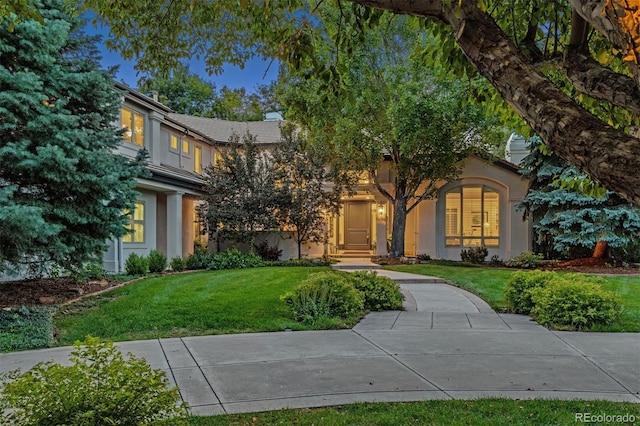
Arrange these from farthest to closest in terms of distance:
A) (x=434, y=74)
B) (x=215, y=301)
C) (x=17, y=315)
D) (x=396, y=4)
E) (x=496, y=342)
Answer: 1. (x=434, y=74)
2. (x=215, y=301)
3. (x=17, y=315)
4. (x=496, y=342)
5. (x=396, y=4)

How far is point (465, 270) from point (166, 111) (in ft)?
36.6

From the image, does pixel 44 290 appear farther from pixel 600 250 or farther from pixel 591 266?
pixel 600 250

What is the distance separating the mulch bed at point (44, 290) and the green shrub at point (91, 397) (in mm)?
6446

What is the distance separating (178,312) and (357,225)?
13962 mm

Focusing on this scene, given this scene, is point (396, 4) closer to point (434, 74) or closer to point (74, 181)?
point (74, 181)

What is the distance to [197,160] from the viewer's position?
19906 millimetres

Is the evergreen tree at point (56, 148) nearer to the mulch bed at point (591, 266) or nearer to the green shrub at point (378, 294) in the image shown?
the green shrub at point (378, 294)

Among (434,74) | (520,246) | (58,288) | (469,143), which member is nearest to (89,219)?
(58,288)

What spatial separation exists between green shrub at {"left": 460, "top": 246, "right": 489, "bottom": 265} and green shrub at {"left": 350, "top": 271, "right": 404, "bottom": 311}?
9.01m

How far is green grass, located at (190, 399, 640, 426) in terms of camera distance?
142 inches

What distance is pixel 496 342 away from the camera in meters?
6.40

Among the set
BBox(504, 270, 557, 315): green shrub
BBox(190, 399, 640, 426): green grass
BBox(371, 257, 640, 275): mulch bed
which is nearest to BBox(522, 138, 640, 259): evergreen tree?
BBox(371, 257, 640, 275): mulch bed

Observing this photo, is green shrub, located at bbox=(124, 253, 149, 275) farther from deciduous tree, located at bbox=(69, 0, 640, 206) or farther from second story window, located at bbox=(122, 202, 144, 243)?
deciduous tree, located at bbox=(69, 0, 640, 206)

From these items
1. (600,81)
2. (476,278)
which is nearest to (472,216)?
(476,278)
